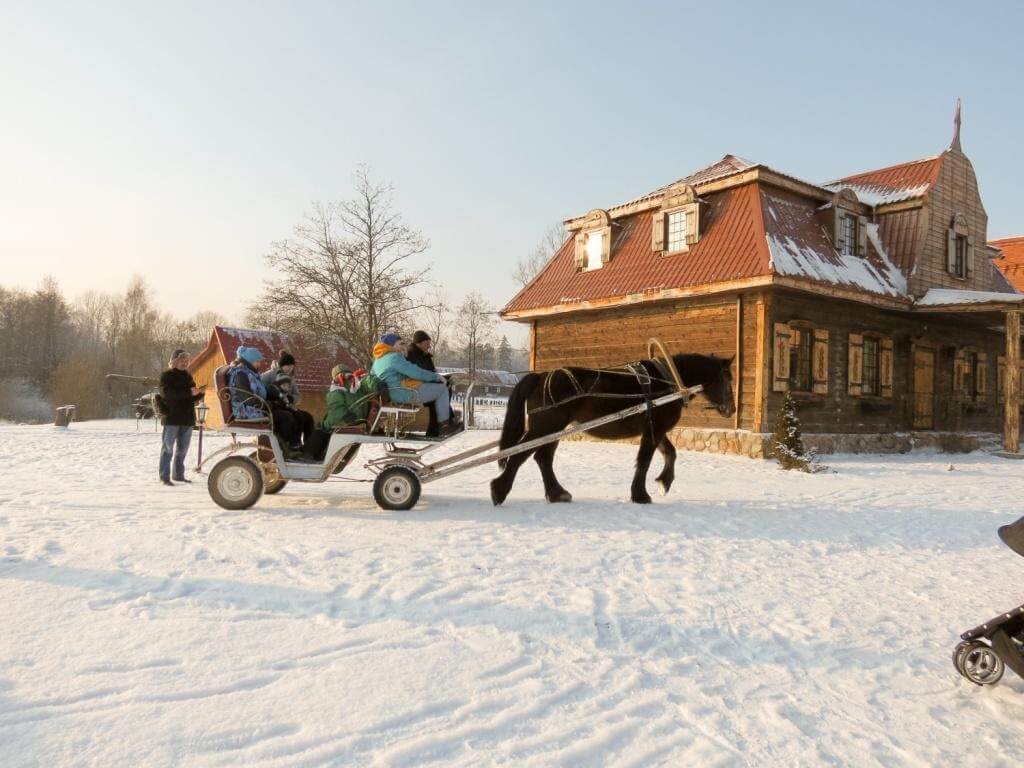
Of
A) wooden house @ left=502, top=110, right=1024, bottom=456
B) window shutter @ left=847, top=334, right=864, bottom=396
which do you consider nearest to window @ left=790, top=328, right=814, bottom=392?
wooden house @ left=502, top=110, right=1024, bottom=456

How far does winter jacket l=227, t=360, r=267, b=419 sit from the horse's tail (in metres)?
2.61

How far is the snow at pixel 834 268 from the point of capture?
1362cm

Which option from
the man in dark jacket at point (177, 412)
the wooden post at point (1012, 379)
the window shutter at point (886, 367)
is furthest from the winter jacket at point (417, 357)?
the wooden post at point (1012, 379)

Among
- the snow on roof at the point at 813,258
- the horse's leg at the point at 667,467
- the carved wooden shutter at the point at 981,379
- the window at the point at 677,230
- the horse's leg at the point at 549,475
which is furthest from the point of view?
the carved wooden shutter at the point at 981,379

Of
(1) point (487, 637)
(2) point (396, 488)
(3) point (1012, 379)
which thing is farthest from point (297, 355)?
(1) point (487, 637)

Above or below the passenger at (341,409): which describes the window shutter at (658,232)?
above

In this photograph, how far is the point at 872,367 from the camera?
1664 cm

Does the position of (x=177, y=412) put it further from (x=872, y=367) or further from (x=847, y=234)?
(x=872, y=367)

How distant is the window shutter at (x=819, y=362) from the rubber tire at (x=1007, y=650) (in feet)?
42.0

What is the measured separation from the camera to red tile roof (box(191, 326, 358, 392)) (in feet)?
92.6

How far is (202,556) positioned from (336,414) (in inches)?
91.8

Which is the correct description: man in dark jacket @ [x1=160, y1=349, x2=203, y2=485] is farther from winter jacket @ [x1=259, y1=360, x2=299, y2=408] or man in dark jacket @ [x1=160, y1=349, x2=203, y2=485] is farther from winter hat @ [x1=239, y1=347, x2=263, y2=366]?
winter hat @ [x1=239, y1=347, x2=263, y2=366]

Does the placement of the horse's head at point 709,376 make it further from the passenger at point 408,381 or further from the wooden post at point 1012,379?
the wooden post at point 1012,379

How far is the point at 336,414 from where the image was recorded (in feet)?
23.0
